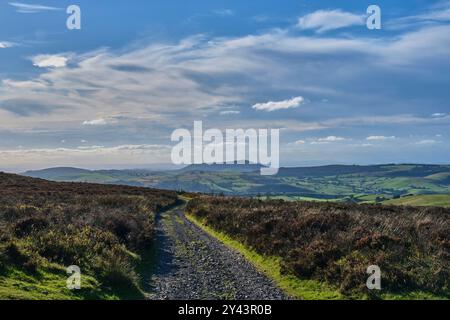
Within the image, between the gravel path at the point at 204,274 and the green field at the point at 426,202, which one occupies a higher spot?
the gravel path at the point at 204,274

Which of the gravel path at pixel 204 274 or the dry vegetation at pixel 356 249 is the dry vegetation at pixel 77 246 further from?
the dry vegetation at pixel 356 249

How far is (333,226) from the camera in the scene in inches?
909

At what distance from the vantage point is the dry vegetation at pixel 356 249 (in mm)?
15680

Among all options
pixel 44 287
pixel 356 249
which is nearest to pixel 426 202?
pixel 356 249

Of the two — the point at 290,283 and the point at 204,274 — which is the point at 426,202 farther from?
the point at 204,274

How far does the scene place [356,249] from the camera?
19062 millimetres

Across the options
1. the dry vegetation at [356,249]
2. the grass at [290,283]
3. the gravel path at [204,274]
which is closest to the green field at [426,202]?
the dry vegetation at [356,249]

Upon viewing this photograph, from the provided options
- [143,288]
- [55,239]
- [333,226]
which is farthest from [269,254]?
[55,239]

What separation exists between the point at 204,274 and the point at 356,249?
6.99 m

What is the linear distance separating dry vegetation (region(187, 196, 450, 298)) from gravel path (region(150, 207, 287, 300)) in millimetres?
1774

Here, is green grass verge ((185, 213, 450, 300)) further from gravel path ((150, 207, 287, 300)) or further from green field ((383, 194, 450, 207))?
green field ((383, 194, 450, 207))

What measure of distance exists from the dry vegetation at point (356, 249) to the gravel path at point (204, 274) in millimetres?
1774
